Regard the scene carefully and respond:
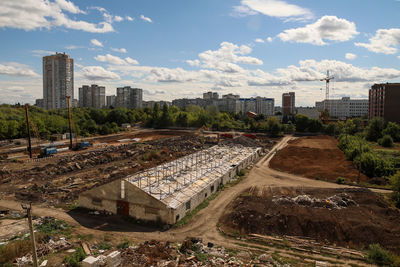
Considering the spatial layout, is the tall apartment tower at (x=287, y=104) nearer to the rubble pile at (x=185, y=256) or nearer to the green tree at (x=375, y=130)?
the green tree at (x=375, y=130)

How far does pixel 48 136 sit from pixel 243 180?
49409 mm

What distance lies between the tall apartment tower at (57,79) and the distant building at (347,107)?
12433cm

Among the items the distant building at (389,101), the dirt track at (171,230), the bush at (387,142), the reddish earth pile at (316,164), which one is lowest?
the dirt track at (171,230)

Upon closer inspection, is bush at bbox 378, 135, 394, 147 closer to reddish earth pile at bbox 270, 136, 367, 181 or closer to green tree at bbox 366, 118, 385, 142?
green tree at bbox 366, 118, 385, 142

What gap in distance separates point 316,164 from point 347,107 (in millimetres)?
128483

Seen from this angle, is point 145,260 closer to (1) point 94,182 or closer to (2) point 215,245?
(2) point 215,245

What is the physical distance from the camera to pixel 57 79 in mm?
98375

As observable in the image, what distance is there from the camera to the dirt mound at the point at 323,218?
1509 centimetres

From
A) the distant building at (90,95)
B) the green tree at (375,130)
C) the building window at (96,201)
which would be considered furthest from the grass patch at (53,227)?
the distant building at (90,95)

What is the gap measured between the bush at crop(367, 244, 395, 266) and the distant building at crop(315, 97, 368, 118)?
143 metres

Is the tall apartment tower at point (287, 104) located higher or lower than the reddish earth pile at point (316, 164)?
higher

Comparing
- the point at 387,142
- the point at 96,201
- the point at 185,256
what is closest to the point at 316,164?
the point at 387,142

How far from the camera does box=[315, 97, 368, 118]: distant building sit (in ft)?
468

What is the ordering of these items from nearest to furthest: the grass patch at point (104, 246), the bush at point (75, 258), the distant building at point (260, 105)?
A: the bush at point (75, 258) → the grass patch at point (104, 246) → the distant building at point (260, 105)
